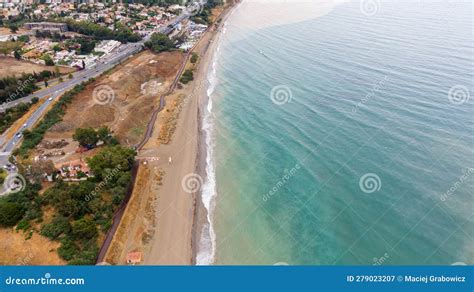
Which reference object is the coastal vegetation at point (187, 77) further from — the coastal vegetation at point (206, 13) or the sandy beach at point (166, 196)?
the coastal vegetation at point (206, 13)

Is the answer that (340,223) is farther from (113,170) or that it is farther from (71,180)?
(71,180)

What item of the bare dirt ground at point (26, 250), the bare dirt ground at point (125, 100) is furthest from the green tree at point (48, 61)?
the bare dirt ground at point (26, 250)

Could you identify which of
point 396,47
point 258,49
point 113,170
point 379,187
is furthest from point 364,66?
point 113,170

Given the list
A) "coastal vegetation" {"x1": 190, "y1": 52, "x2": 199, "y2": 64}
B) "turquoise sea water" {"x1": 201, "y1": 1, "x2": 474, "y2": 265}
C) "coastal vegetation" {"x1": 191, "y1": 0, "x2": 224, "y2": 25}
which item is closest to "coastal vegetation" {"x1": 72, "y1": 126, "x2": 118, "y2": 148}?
"turquoise sea water" {"x1": 201, "y1": 1, "x2": 474, "y2": 265}

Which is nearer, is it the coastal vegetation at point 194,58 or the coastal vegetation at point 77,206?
the coastal vegetation at point 77,206

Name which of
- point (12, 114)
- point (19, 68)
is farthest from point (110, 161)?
point (19, 68)

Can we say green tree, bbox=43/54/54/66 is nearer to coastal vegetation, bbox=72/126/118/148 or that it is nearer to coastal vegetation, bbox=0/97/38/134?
coastal vegetation, bbox=0/97/38/134
